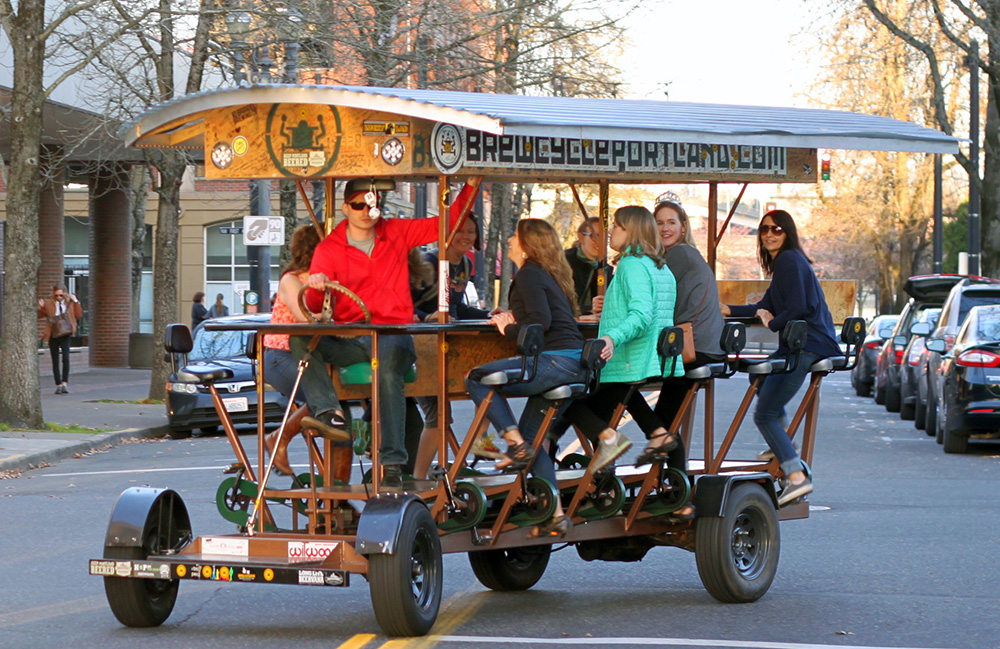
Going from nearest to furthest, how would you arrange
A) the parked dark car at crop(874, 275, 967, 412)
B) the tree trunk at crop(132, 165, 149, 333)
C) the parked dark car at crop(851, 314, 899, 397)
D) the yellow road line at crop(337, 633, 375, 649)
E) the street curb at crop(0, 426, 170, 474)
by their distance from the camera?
the yellow road line at crop(337, 633, 375, 649), the street curb at crop(0, 426, 170, 474), the parked dark car at crop(874, 275, 967, 412), the parked dark car at crop(851, 314, 899, 397), the tree trunk at crop(132, 165, 149, 333)

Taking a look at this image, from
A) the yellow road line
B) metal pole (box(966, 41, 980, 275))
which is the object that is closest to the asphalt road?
the yellow road line

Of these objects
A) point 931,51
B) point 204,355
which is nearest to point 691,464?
point 204,355

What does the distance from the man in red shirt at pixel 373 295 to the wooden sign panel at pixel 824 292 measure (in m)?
3.47

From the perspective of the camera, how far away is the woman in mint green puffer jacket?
7715 mm

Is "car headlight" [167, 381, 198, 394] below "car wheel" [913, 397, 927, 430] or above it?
above

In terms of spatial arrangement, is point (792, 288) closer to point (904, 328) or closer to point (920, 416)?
point (920, 416)

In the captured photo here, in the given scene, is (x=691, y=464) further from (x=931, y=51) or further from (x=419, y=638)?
(x=931, y=51)

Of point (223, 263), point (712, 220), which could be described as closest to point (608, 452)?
point (712, 220)

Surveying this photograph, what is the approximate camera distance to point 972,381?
52.6 ft

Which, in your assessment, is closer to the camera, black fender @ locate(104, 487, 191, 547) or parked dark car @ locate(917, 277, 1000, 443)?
black fender @ locate(104, 487, 191, 547)

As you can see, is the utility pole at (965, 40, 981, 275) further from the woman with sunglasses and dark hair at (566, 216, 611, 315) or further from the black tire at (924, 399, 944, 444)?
the woman with sunglasses and dark hair at (566, 216, 611, 315)

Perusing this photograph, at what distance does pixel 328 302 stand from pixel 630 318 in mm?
1557

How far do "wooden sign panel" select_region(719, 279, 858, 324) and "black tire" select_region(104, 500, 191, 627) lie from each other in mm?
4772

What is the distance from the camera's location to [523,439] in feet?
24.6
